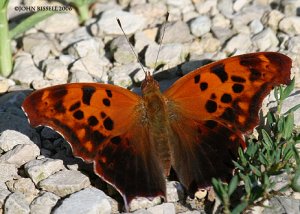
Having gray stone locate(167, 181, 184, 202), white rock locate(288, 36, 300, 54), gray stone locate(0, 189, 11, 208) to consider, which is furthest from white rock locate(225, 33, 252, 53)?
gray stone locate(0, 189, 11, 208)

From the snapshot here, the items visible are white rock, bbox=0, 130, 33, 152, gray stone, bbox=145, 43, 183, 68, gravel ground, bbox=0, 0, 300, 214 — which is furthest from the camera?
gray stone, bbox=145, 43, 183, 68

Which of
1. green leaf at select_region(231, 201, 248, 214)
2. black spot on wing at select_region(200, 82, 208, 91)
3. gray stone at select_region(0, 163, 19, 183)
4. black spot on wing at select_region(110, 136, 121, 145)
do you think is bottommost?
green leaf at select_region(231, 201, 248, 214)

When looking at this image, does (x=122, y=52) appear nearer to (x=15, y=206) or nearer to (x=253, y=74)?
(x=253, y=74)

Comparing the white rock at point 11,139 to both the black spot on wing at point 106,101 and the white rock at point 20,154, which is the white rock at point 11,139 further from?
the black spot on wing at point 106,101

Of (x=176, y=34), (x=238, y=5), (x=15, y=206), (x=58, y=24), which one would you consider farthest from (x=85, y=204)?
(x=238, y=5)

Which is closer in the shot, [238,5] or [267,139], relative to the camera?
[267,139]

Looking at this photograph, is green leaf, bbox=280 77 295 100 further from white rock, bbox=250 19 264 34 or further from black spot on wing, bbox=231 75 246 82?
white rock, bbox=250 19 264 34

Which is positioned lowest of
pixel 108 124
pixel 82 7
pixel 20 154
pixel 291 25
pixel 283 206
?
pixel 283 206

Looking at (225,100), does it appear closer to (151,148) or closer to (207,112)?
(207,112)
